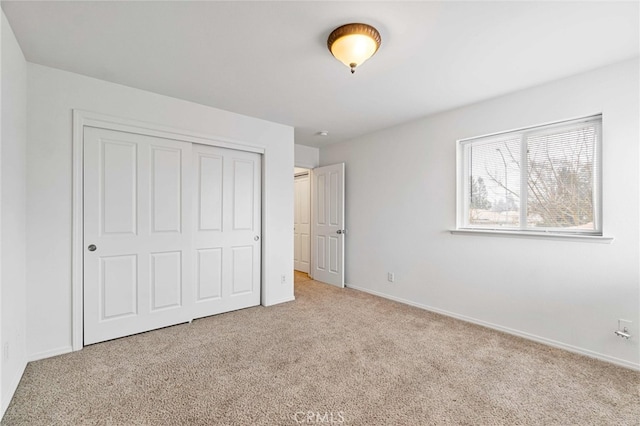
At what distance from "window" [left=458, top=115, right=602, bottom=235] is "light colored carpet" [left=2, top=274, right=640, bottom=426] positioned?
3.86 ft

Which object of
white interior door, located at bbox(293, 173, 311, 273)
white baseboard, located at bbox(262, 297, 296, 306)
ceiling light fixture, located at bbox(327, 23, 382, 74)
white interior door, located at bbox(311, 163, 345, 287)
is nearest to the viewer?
ceiling light fixture, located at bbox(327, 23, 382, 74)

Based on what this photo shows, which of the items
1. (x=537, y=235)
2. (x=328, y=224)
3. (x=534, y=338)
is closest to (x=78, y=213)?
(x=328, y=224)

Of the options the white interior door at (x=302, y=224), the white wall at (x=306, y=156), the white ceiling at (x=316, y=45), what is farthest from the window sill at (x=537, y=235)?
the white interior door at (x=302, y=224)

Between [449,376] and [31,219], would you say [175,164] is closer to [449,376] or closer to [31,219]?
[31,219]

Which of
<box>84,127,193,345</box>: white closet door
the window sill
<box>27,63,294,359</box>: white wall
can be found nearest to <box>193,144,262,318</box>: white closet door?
<box>84,127,193,345</box>: white closet door

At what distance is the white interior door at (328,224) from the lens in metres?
4.70

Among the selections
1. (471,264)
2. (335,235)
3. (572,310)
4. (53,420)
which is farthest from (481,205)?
(53,420)

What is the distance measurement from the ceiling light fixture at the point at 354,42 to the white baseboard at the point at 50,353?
10.6 feet

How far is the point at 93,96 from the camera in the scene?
259cm

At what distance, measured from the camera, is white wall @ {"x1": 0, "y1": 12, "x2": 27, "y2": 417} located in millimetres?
1771

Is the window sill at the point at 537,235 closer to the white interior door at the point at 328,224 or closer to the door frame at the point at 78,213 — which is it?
the white interior door at the point at 328,224

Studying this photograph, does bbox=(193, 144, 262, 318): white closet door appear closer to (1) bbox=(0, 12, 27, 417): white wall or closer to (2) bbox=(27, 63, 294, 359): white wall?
(2) bbox=(27, 63, 294, 359): white wall

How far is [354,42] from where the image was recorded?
1911 mm

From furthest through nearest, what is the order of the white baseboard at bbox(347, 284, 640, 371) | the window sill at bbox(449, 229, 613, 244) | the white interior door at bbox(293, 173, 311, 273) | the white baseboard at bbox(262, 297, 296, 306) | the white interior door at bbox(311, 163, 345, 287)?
the white interior door at bbox(293, 173, 311, 273) < the white interior door at bbox(311, 163, 345, 287) < the white baseboard at bbox(262, 297, 296, 306) < the window sill at bbox(449, 229, 613, 244) < the white baseboard at bbox(347, 284, 640, 371)
